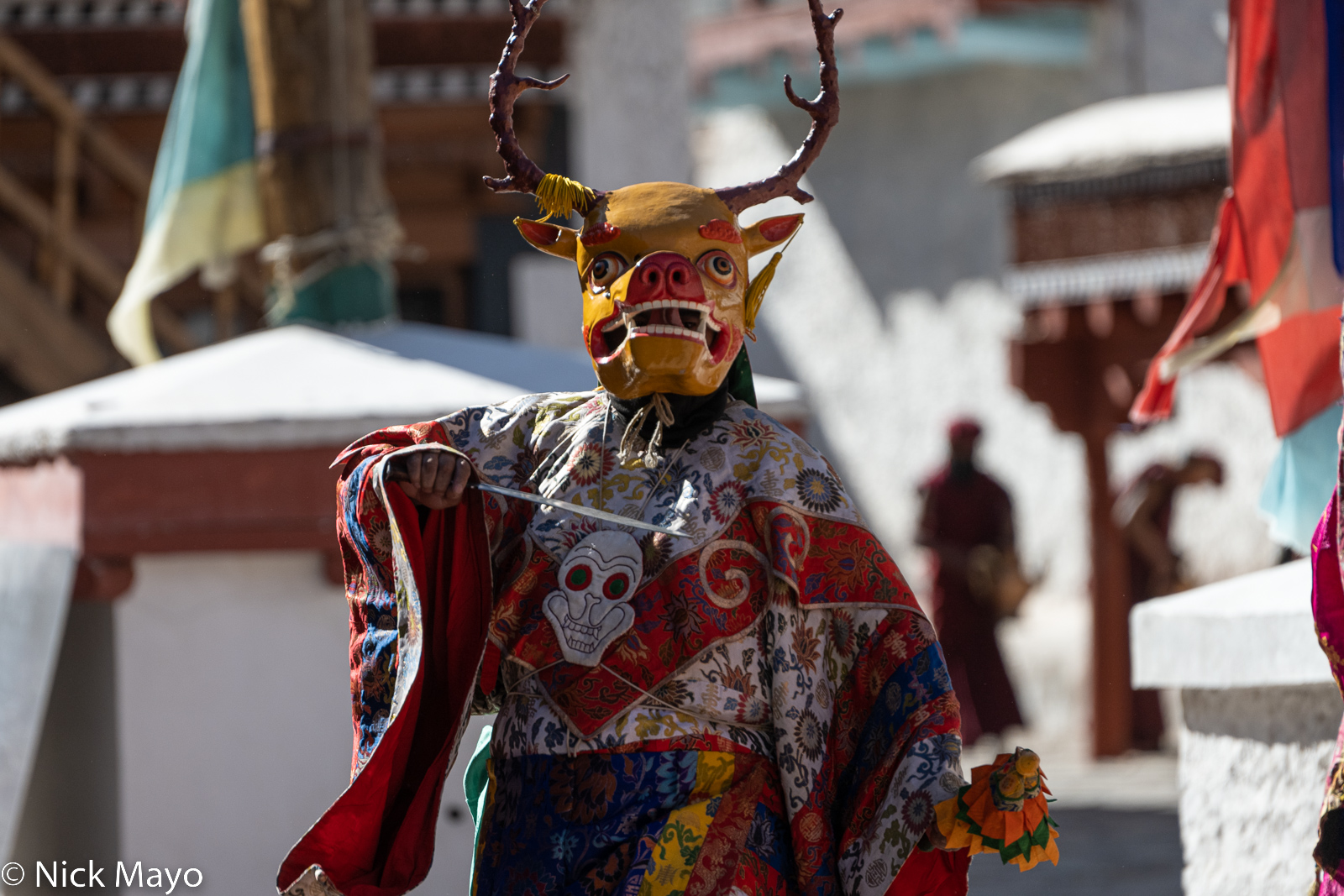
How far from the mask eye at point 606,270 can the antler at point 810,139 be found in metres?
0.21

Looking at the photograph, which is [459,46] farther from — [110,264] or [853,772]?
[853,772]

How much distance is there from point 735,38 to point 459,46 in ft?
23.8

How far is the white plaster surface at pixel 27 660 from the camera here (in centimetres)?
468

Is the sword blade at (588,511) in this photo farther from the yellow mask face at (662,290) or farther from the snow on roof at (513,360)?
the snow on roof at (513,360)

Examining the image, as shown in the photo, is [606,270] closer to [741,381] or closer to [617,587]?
[741,381]

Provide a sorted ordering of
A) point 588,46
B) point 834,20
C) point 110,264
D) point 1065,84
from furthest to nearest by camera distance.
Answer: point 1065,84 < point 588,46 < point 110,264 < point 834,20

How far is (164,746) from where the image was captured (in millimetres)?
4719

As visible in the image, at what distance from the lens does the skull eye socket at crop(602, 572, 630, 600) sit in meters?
2.78

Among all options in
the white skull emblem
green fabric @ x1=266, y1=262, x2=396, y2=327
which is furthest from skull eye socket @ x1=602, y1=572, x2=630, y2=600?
green fabric @ x1=266, y1=262, x2=396, y2=327

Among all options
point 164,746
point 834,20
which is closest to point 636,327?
point 834,20

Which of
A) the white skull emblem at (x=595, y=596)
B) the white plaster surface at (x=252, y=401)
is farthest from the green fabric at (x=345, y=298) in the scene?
the white skull emblem at (x=595, y=596)

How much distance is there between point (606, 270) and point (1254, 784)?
1.83 metres

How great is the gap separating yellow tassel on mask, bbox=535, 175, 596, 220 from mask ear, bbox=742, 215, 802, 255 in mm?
254

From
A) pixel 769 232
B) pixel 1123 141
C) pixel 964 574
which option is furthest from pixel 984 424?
pixel 769 232
